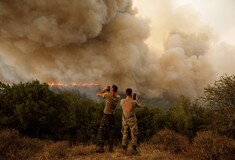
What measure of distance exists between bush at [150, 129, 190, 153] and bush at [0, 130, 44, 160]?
5.13m

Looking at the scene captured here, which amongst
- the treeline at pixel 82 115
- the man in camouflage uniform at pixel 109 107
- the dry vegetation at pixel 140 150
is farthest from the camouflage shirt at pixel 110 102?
the treeline at pixel 82 115

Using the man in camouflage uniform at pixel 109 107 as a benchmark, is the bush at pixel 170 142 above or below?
below

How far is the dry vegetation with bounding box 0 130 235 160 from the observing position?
424 inches

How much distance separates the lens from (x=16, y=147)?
39.4 ft

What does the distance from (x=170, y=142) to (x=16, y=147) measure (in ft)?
21.4

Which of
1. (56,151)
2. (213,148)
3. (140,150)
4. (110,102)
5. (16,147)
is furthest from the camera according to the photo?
(140,150)

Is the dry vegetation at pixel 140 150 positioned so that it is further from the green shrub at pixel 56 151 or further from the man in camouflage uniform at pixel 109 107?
the man in camouflage uniform at pixel 109 107

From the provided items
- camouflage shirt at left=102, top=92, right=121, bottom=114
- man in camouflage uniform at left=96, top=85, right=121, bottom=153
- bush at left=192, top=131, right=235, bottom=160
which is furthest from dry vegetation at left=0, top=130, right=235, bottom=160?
camouflage shirt at left=102, top=92, right=121, bottom=114

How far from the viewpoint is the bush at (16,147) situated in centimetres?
1104

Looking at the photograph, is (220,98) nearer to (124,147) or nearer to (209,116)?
(209,116)

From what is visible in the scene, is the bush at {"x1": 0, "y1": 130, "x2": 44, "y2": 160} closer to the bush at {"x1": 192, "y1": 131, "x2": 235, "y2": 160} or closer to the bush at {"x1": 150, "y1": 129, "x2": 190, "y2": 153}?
the bush at {"x1": 150, "y1": 129, "x2": 190, "y2": 153}

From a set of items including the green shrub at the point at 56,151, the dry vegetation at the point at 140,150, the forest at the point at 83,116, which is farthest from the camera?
the forest at the point at 83,116

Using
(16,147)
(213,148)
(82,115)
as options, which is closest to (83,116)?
(82,115)

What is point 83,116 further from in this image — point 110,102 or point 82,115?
point 110,102
